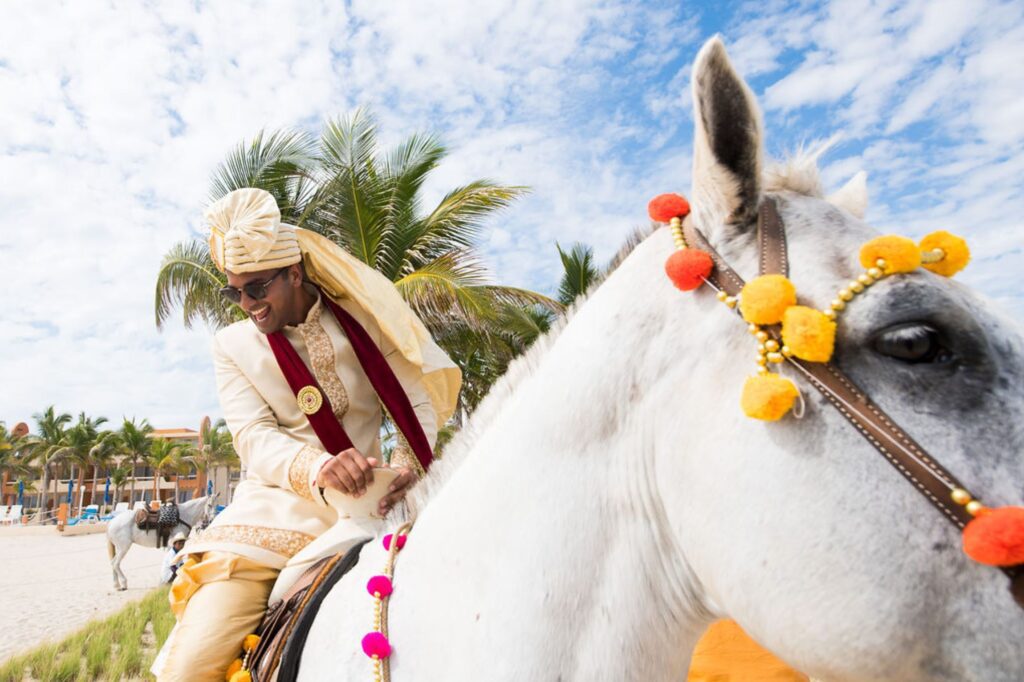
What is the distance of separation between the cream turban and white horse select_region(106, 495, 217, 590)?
1397cm

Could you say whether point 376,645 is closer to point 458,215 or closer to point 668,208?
point 668,208

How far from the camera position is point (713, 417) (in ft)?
3.87

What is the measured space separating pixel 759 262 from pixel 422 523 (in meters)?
1.08

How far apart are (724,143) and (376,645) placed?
1346mm

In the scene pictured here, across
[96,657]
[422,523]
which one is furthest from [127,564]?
[422,523]

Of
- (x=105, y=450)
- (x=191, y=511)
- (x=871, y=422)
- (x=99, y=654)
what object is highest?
(x=871, y=422)

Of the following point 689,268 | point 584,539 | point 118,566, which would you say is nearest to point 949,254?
point 689,268

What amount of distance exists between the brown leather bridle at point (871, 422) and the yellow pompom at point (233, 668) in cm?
184

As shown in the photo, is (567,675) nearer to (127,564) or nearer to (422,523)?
(422,523)

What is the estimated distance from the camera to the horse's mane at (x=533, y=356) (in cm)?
142

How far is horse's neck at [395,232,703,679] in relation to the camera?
1277mm

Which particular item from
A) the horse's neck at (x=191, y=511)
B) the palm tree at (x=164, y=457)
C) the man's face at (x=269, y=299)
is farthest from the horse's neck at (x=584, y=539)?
Answer: the palm tree at (x=164, y=457)

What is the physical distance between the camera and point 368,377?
266 centimetres

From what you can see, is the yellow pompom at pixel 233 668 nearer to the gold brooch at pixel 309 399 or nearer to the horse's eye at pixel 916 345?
the gold brooch at pixel 309 399
